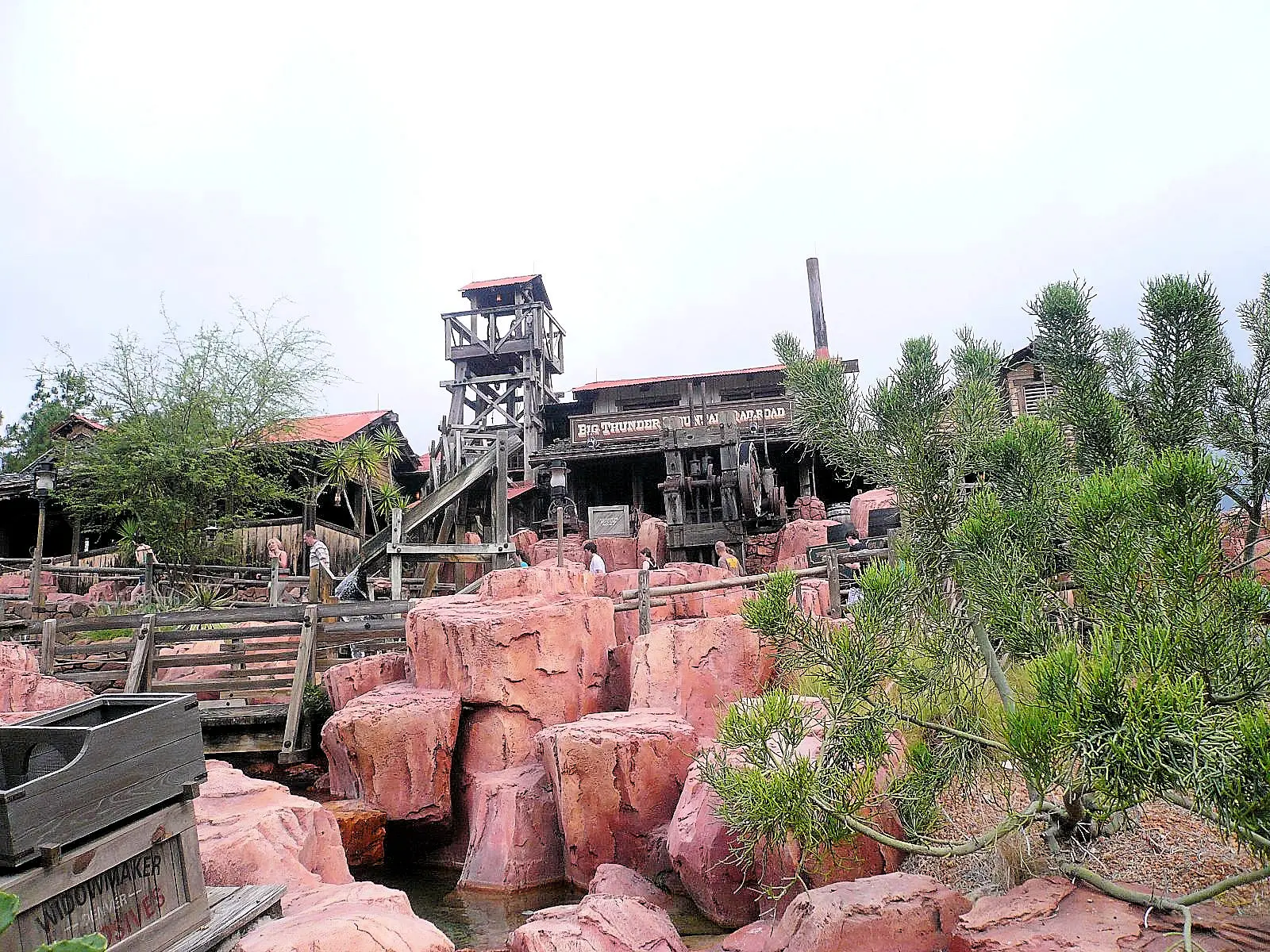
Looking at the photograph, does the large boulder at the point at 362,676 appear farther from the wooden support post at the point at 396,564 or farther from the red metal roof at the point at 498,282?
the red metal roof at the point at 498,282

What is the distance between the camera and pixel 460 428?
26562mm

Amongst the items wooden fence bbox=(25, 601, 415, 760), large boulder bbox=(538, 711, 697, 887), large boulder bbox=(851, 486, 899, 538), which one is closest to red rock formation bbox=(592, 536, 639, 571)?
large boulder bbox=(851, 486, 899, 538)

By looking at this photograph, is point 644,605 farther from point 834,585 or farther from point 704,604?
point 834,585

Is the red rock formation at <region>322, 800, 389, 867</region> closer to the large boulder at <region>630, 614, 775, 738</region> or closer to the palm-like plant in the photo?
the large boulder at <region>630, 614, 775, 738</region>

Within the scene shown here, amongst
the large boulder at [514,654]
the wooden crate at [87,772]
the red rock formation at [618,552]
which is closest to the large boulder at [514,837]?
the large boulder at [514,654]

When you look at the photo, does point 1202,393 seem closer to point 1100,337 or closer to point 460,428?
point 1100,337

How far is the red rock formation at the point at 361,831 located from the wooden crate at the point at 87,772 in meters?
4.46

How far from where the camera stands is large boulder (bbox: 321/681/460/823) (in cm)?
759

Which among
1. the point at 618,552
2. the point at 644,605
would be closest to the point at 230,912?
the point at 644,605

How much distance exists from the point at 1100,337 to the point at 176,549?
16.9 m

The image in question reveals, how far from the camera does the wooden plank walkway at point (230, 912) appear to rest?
3.11 m

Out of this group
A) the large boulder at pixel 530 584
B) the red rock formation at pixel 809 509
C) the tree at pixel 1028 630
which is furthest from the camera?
the red rock formation at pixel 809 509

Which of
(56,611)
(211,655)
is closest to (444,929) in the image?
(211,655)

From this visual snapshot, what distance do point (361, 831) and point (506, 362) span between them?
24600 millimetres
